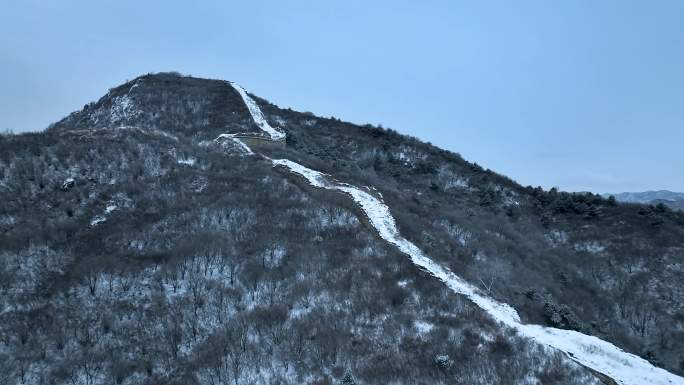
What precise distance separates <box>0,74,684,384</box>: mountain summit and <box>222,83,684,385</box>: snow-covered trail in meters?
0.09

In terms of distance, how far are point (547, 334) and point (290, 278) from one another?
332 inches

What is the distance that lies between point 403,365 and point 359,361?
1.19m

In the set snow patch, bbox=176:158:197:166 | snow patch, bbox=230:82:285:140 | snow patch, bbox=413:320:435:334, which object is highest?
snow patch, bbox=230:82:285:140

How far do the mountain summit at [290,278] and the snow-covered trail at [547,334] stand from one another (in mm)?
86

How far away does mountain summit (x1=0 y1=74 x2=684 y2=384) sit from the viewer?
39.4 feet

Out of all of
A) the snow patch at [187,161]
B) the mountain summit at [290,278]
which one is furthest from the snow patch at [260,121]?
the snow patch at [187,161]

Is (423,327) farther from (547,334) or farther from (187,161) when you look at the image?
(187,161)

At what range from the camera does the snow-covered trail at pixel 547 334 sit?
11.3 meters

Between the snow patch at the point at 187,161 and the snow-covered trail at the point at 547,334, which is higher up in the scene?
the snow patch at the point at 187,161

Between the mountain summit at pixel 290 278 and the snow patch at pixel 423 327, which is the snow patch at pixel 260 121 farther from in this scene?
the snow patch at pixel 423 327

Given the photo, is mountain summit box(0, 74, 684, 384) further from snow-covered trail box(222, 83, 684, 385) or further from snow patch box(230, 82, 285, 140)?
snow patch box(230, 82, 285, 140)

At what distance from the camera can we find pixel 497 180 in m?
37.6

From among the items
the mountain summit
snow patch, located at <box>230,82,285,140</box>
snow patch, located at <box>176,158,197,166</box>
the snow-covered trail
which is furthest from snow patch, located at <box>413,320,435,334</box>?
snow patch, located at <box>230,82,285,140</box>

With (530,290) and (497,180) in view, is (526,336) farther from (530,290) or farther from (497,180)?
(497,180)
